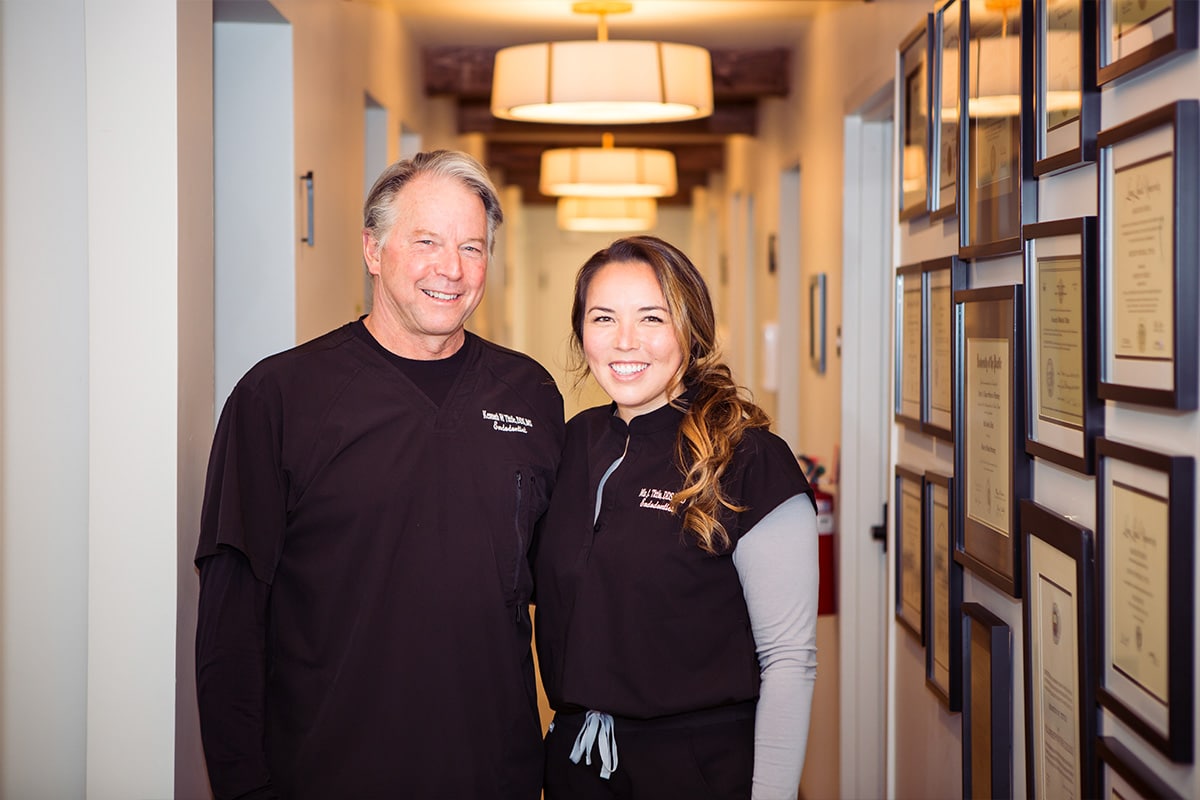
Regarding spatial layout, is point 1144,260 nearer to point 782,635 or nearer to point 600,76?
point 782,635

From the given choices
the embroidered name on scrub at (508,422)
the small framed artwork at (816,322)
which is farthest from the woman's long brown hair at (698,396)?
the small framed artwork at (816,322)

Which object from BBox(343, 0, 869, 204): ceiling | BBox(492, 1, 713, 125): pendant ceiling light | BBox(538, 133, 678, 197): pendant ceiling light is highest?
BBox(343, 0, 869, 204): ceiling

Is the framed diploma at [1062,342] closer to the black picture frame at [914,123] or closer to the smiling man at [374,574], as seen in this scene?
the black picture frame at [914,123]

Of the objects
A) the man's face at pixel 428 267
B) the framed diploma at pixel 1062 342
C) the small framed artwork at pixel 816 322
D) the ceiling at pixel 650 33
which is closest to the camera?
the framed diploma at pixel 1062 342

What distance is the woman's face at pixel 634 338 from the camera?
1817 millimetres

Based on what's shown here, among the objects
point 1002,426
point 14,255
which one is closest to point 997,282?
point 1002,426

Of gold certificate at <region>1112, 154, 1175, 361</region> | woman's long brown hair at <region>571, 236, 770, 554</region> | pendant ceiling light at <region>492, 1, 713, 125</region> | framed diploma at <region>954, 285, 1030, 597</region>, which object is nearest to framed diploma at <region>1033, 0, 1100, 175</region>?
gold certificate at <region>1112, 154, 1175, 361</region>

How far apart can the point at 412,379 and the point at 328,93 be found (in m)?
1.64

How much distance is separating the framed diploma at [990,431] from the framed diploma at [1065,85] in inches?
9.4

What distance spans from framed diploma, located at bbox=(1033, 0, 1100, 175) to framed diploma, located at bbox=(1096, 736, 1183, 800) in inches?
28.9

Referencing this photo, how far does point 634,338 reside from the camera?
1.82 m

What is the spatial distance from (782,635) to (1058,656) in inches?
15.2

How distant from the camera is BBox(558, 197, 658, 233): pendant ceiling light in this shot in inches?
335

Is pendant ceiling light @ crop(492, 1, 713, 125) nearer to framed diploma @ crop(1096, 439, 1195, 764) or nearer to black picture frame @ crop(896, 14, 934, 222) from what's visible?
black picture frame @ crop(896, 14, 934, 222)
